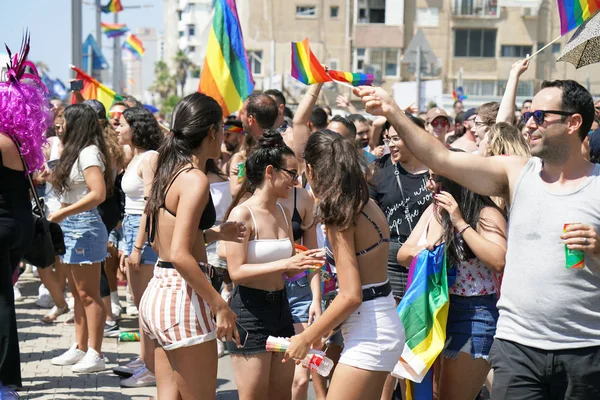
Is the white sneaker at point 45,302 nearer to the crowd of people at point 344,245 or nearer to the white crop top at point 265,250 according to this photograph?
the crowd of people at point 344,245

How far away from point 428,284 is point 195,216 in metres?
1.41

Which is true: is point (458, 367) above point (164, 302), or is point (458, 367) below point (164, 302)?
below

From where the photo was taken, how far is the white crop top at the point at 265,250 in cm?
495

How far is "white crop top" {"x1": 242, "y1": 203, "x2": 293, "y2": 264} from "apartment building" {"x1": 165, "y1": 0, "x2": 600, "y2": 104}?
2142 inches

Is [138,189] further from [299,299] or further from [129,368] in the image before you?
[299,299]

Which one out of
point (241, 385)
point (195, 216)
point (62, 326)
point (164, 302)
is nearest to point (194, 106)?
point (195, 216)

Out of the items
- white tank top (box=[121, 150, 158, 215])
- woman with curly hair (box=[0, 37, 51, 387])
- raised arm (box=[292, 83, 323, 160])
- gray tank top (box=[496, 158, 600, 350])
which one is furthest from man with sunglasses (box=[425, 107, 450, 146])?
gray tank top (box=[496, 158, 600, 350])

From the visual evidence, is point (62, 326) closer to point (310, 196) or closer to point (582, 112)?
point (310, 196)

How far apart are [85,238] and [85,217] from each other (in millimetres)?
208

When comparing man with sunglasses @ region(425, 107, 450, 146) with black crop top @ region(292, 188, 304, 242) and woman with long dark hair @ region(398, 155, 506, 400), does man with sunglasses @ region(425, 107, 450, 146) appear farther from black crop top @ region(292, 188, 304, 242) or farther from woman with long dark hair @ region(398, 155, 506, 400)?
woman with long dark hair @ region(398, 155, 506, 400)

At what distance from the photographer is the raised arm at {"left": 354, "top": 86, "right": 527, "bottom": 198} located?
11.9 feet

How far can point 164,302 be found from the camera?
14.7ft

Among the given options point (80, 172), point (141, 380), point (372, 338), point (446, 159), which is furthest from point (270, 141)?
point (141, 380)

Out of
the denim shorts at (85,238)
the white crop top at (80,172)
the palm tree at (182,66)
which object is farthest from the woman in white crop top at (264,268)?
the palm tree at (182,66)
